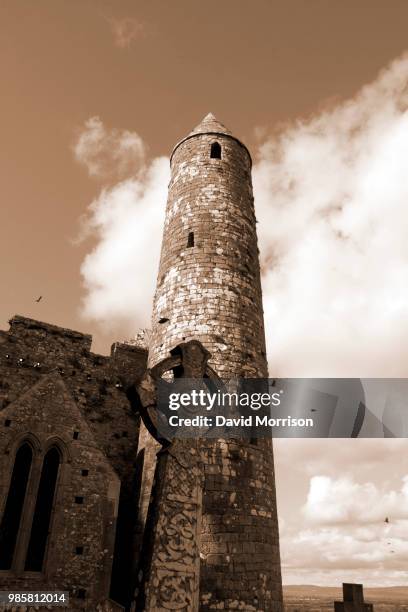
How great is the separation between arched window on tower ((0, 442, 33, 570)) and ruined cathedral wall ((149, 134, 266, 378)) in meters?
3.88

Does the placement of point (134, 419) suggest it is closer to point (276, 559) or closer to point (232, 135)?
point (276, 559)

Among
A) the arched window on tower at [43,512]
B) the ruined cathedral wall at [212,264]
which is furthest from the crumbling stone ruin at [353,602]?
→ the arched window on tower at [43,512]

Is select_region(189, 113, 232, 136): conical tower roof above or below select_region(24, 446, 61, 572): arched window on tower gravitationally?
above

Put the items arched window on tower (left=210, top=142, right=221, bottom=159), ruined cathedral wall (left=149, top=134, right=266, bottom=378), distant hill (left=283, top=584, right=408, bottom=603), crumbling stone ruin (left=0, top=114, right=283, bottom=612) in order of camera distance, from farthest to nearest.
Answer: distant hill (left=283, top=584, right=408, bottom=603) < arched window on tower (left=210, top=142, right=221, bottom=159) < ruined cathedral wall (left=149, top=134, right=266, bottom=378) < crumbling stone ruin (left=0, top=114, right=283, bottom=612)

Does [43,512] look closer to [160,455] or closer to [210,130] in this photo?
[160,455]

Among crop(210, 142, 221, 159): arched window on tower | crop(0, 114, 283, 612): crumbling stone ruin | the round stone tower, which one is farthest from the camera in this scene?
crop(210, 142, 221, 159): arched window on tower

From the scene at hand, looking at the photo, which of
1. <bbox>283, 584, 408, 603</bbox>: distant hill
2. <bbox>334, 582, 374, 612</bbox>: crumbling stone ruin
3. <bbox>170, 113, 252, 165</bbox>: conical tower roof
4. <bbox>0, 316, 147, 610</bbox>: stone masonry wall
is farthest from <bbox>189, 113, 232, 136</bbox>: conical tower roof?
<bbox>283, 584, 408, 603</bbox>: distant hill

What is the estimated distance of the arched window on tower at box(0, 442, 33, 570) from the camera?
868 cm

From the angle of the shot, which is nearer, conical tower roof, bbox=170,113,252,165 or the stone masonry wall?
the stone masonry wall

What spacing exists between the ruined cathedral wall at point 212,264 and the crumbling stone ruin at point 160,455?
4 cm

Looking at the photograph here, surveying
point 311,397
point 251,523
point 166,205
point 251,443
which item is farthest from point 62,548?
point 166,205

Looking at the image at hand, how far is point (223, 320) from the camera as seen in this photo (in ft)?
37.6

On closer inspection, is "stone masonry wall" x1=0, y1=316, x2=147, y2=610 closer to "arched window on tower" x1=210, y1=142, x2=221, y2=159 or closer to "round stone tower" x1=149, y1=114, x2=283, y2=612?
"round stone tower" x1=149, y1=114, x2=283, y2=612

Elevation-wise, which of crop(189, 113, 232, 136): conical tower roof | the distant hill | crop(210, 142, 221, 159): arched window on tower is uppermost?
crop(189, 113, 232, 136): conical tower roof
